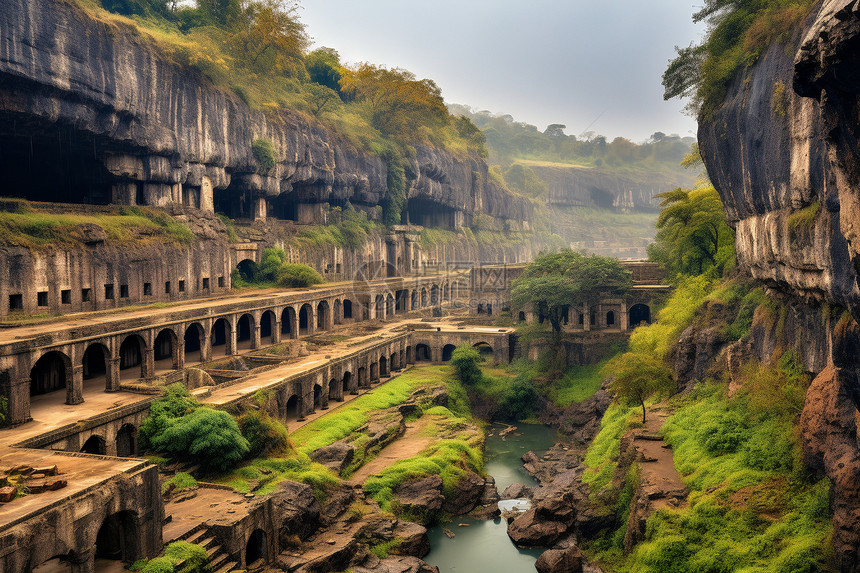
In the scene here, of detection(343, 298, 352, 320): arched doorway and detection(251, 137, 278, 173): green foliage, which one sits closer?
detection(251, 137, 278, 173): green foliage

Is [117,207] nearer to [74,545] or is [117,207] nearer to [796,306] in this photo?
[74,545]

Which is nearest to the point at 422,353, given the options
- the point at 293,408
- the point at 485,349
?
the point at 485,349

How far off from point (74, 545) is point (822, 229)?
Answer: 62.4 feet

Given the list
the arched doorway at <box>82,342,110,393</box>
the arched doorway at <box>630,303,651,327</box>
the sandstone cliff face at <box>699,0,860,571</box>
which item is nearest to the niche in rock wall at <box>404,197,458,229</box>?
the arched doorway at <box>630,303,651,327</box>

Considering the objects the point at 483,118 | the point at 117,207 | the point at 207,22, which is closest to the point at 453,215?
the point at 207,22

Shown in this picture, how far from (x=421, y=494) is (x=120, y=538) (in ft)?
44.1

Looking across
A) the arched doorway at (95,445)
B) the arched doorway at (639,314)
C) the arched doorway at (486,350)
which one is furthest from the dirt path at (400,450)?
the arched doorway at (639,314)

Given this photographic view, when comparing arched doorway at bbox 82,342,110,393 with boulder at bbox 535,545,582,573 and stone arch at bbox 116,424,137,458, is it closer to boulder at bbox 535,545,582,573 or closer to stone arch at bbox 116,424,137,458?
stone arch at bbox 116,424,137,458

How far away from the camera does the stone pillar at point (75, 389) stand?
25984 millimetres

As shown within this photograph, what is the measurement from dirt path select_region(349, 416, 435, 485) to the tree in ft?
32.2

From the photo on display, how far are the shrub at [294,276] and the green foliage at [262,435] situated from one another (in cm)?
2496

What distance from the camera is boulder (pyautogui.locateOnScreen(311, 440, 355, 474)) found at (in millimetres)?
28516

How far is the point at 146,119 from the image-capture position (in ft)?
131

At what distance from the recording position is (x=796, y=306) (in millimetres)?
21859
